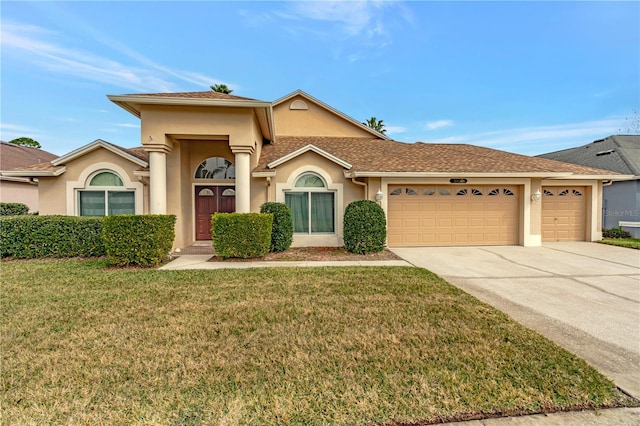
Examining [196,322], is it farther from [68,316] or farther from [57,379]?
[68,316]

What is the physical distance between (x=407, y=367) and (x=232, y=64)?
16292 millimetres

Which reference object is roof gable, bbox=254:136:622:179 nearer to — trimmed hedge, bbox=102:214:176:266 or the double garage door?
the double garage door

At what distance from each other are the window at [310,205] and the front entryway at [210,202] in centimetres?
273

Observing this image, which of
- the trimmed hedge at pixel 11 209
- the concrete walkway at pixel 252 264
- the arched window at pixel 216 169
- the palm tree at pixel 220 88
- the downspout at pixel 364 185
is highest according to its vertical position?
the palm tree at pixel 220 88

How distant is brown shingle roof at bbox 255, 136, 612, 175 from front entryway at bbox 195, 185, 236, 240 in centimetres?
201

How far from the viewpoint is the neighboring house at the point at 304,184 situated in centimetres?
961

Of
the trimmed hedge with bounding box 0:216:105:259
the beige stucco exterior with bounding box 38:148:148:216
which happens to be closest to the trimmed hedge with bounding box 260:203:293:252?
the trimmed hedge with bounding box 0:216:105:259

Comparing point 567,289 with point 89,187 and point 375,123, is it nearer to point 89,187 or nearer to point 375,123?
point 89,187

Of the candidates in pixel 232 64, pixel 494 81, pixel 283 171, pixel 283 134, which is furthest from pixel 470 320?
pixel 494 81

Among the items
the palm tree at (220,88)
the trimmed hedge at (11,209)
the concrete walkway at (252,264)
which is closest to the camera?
the concrete walkway at (252,264)

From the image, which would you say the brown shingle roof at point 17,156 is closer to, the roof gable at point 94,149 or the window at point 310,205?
the roof gable at point 94,149

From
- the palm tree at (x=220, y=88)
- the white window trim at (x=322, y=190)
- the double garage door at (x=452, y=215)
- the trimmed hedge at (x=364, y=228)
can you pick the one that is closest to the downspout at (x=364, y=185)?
the white window trim at (x=322, y=190)

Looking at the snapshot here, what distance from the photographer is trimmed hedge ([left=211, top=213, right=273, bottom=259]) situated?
8609mm

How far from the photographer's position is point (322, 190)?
11.2 meters
